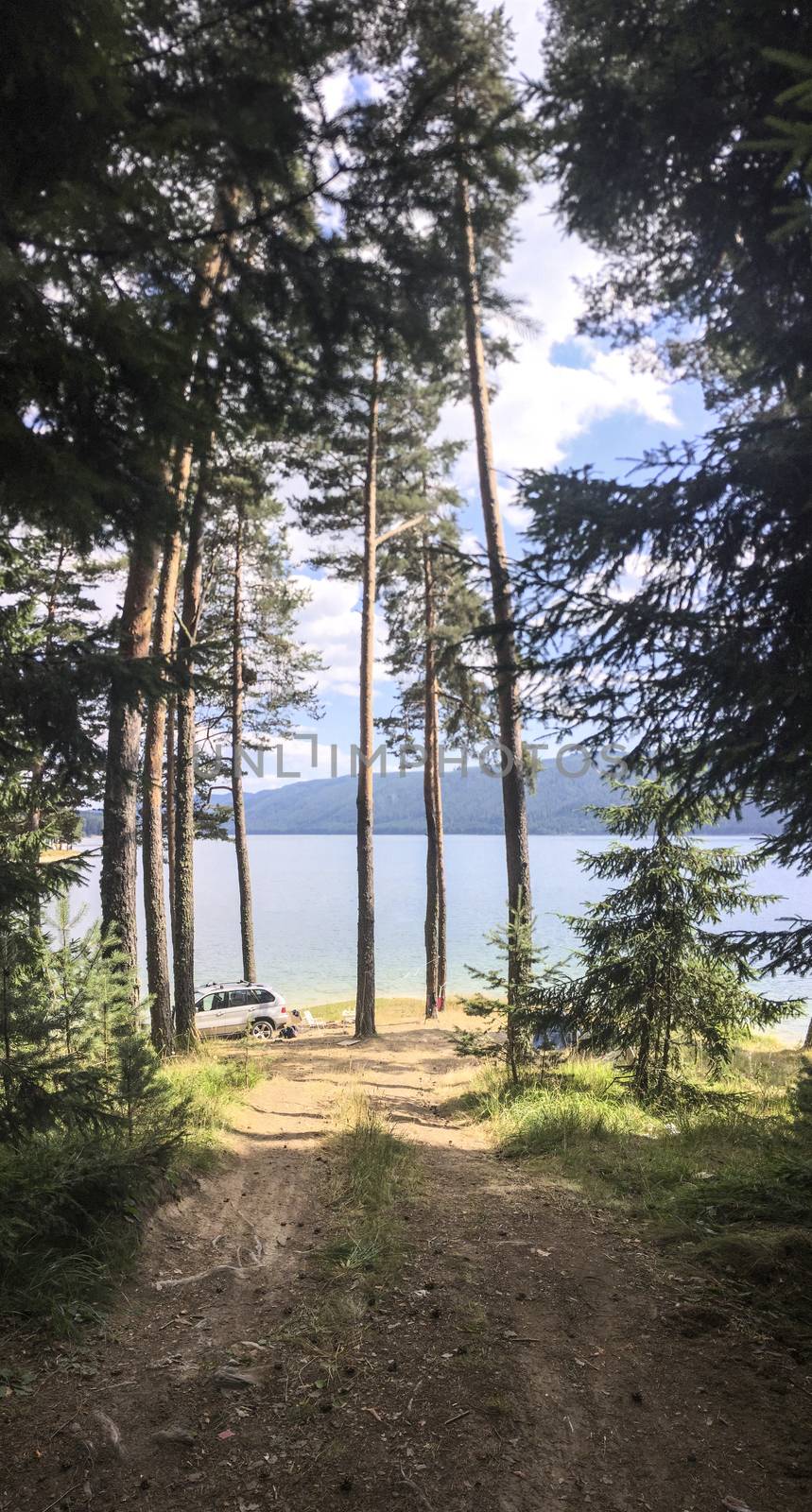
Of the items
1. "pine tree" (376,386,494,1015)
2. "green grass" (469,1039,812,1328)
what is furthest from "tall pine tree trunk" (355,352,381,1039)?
"green grass" (469,1039,812,1328)

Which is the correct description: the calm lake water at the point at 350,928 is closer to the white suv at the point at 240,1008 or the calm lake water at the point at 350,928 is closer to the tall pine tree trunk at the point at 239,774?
the tall pine tree trunk at the point at 239,774

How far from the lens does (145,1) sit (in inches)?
131

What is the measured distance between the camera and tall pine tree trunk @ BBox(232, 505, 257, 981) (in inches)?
756

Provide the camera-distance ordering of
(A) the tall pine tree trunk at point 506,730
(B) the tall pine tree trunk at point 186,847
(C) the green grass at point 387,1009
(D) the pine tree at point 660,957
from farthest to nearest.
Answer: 1. (C) the green grass at point 387,1009
2. (B) the tall pine tree trunk at point 186,847
3. (A) the tall pine tree trunk at point 506,730
4. (D) the pine tree at point 660,957

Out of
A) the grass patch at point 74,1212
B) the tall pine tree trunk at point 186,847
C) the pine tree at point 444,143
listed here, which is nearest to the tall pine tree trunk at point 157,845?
the tall pine tree trunk at point 186,847

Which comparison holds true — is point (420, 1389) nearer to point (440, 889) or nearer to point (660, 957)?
point (660, 957)

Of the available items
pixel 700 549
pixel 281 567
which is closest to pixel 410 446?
pixel 281 567

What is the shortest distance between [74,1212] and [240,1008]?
1439 centimetres

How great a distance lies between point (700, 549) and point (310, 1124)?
7.27 meters

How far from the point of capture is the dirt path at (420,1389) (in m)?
2.83

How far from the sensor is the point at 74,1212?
451cm

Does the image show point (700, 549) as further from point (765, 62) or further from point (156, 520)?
point (156, 520)

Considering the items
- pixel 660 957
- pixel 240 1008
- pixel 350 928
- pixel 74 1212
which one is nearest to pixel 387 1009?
pixel 240 1008

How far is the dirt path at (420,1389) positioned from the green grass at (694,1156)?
0.41m
